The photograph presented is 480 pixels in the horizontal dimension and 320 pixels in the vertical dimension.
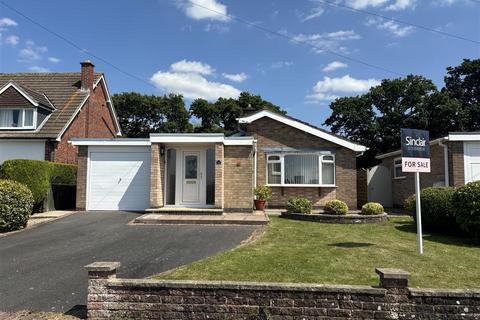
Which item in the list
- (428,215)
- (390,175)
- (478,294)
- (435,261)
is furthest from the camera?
(390,175)

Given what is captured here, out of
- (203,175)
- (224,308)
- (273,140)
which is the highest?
(273,140)

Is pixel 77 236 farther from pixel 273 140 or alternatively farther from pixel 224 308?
pixel 273 140

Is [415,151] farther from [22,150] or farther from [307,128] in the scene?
[22,150]

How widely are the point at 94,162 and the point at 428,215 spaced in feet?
40.6

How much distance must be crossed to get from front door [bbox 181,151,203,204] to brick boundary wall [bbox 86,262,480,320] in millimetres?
9641

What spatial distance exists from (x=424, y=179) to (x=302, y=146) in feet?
19.7

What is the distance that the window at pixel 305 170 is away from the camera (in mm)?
17405

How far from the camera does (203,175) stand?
1519 cm

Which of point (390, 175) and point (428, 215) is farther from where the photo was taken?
point (390, 175)

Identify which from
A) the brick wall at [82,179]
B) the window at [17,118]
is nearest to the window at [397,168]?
the brick wall at [82,179]

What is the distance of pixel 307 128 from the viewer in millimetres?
17516

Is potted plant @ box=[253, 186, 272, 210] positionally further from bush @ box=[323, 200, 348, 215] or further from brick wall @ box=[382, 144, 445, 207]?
brick wall @ box=[382, 144, 445, 207]

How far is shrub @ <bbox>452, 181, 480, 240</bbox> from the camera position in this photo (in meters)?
9.87

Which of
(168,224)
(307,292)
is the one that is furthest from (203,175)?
(307,292)
